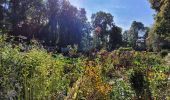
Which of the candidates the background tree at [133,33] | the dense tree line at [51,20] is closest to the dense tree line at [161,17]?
the dense tree line at [51,20]

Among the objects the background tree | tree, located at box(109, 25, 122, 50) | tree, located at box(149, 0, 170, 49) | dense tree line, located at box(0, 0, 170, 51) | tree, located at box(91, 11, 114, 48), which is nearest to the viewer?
tree, located at box(149, 0, 170, 49)

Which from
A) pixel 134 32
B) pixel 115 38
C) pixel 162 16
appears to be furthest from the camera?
pixel 134 32

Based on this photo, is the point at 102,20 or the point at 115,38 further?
the point at 102,20

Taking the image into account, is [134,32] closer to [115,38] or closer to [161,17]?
[115,38]

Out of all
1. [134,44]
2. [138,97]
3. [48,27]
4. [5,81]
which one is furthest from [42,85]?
[134,44]

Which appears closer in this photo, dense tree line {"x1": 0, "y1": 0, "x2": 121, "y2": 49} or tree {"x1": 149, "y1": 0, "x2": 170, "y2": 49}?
tree {"x1": 149, "y1": 0, "x2": 170, "y2": 49}

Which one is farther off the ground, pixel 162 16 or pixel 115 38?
pixel 162 16

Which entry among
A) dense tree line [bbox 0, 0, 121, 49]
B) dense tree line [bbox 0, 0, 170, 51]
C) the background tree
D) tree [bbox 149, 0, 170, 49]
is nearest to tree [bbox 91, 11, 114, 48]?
the background tree

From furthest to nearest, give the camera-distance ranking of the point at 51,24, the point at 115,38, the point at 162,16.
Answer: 1. the point at 115,38
2. the point at 51,24
3. the point at 162,16

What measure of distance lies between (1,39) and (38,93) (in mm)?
1269

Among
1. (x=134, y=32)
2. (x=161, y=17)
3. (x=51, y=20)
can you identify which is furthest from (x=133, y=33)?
(x=161, y=17)

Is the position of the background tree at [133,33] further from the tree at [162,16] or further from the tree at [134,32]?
the tree at [162,16]

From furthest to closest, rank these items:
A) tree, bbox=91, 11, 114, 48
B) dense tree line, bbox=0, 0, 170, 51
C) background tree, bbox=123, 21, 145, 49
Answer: tree, bbox=91, 11, 114, 48 < background tree, bbox=123, 21, 145, 49 < dense tree line, bbox=0, 0, 170, 51

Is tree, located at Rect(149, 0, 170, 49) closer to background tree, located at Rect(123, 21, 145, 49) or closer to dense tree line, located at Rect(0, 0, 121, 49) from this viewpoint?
dense tree line, located at Rect(0, 0, 121, 49)
